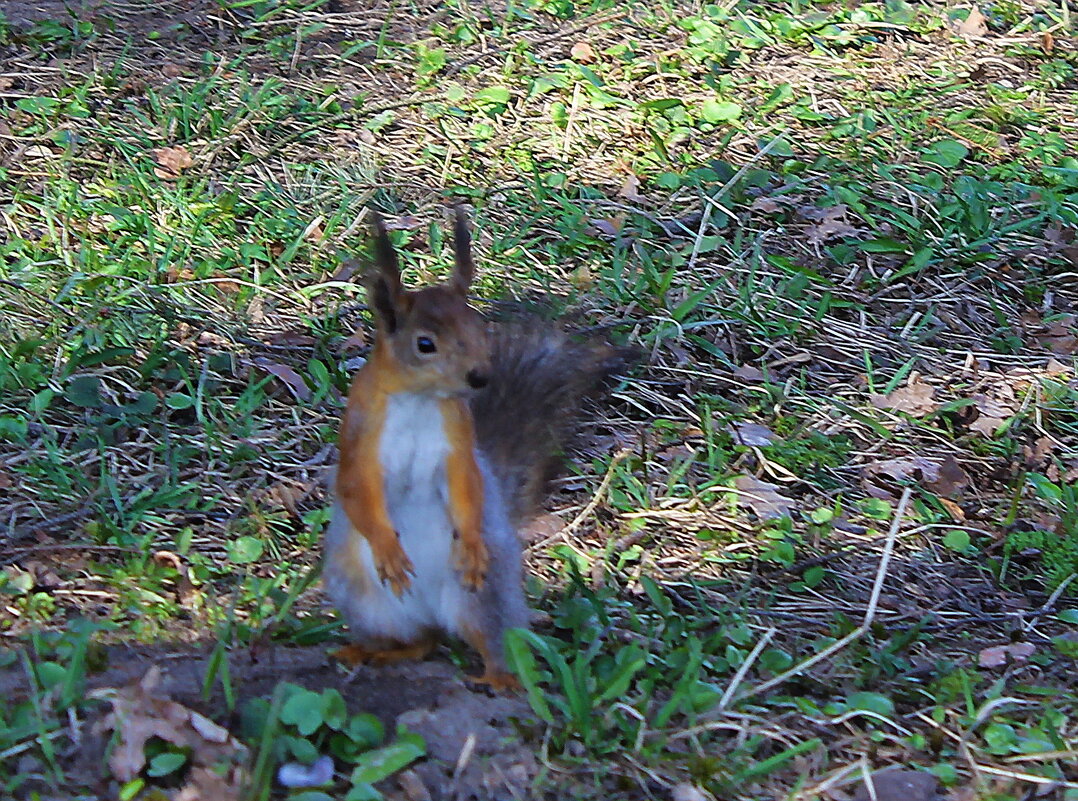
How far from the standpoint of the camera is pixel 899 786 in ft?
8.71

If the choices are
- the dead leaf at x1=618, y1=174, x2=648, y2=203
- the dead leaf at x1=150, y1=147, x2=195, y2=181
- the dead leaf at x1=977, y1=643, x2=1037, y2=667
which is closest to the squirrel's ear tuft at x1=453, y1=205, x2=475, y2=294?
the dead leaf at x1=977, y1=643, x2=1037, y2=667

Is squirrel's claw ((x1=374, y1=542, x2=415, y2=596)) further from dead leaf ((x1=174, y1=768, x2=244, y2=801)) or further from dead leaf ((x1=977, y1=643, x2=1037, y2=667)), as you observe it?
dead leaf ((x1=977, y1=643, x2=1037, y2=667))

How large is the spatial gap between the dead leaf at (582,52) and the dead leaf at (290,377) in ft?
7.97

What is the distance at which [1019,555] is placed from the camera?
12.1 feet

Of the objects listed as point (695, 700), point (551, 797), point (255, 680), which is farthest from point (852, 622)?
point (255, 680)

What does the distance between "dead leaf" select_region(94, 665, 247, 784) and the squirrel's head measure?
71 centimetres

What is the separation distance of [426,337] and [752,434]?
171 centimetres

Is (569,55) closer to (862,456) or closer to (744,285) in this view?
(744,285)

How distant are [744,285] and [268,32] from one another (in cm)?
258

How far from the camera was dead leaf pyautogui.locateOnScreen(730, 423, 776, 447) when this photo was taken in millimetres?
4133

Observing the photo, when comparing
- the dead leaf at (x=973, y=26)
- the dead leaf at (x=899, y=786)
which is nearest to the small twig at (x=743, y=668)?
the dead leaf at (x=899, y=786)

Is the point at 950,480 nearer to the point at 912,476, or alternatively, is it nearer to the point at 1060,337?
the point at 912,476

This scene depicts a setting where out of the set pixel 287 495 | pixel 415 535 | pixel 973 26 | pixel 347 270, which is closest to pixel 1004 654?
pixel 415 535

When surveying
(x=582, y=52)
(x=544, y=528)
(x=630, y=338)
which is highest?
(x=582, y=52)
